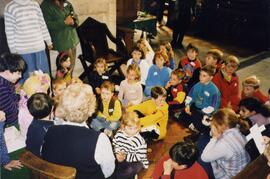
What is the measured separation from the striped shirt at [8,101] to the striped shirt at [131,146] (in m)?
0.97

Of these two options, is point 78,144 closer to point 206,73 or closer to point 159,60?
point 206,73

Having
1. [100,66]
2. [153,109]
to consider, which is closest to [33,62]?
[100,66]

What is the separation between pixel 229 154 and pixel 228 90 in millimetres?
1829

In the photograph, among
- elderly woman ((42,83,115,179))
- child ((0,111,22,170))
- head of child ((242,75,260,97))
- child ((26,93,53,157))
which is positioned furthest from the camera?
head of child ((242,75,260,97))

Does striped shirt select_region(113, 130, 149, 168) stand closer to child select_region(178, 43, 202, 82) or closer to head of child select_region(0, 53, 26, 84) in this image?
head of child select_region(0, 53, 26, 84)

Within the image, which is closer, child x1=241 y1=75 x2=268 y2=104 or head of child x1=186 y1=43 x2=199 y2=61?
child x1=241 y1=75 x2=268 y2=104

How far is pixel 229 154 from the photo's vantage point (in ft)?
8.78

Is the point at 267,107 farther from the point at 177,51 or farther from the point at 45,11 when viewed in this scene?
the point at 177,51

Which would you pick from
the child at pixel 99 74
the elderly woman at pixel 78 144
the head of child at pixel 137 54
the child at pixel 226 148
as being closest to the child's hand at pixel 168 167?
the elderly woman at pixel 78 144

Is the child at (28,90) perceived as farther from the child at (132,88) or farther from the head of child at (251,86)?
A: the head of child at (251,86)

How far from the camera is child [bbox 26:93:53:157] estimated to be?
223cm

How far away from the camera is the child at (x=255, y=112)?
3.28 metres

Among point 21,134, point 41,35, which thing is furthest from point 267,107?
point 41,35

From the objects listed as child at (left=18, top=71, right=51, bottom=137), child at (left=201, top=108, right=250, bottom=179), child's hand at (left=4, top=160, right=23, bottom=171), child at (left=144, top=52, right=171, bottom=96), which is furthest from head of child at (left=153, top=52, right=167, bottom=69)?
child's hand at (left=4, top=160, right=23, bottom=171)
